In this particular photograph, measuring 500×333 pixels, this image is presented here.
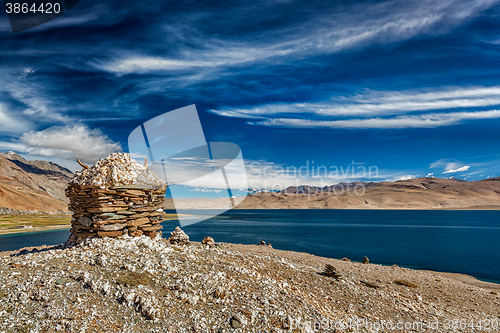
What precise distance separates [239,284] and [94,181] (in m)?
6.19

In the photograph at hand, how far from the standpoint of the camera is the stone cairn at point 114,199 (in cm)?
909

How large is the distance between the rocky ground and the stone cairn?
2.26ft

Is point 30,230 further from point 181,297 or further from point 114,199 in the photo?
point 181,297

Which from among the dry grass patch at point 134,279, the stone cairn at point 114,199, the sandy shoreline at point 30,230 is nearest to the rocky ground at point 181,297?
the dry grass patch at point 134,279

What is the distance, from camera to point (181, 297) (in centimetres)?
627

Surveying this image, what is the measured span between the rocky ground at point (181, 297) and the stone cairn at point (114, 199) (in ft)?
2.26

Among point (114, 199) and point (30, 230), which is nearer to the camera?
point (114, 199)

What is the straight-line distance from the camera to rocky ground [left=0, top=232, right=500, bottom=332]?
547 cm

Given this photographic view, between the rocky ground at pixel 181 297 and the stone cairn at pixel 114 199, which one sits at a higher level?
the stone cairn at pixel 114 199

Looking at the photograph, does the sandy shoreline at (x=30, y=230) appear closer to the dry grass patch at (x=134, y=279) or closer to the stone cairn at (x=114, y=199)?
the stone cairn at (x=114, y=199)

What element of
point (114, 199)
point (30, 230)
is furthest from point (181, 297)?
point (30, 230)

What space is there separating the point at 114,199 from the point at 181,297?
4804 millimetres

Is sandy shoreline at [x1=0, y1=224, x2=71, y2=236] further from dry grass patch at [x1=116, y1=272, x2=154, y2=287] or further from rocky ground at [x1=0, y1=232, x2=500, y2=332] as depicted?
dry grass patch at [x1=116, y1=272, x2=154, y2=287]

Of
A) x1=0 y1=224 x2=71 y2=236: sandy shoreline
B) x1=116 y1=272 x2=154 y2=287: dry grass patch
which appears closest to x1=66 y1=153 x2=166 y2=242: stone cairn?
x1=116 y1=272 x2=154 y2=287: dry grass patch
